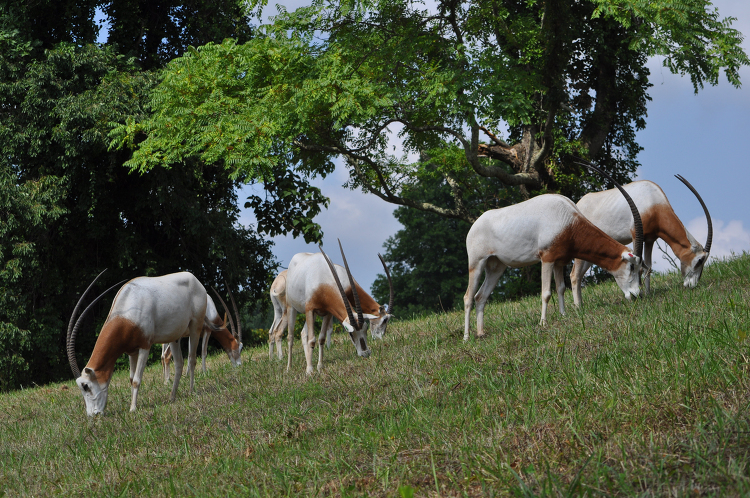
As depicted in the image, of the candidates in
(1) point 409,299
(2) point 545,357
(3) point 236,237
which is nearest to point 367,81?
(3) point 236,237

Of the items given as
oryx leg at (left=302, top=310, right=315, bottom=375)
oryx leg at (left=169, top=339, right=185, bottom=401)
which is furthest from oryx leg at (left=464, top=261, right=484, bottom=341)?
oryx leg at (left=169, top=339, right=185, bottom=401)

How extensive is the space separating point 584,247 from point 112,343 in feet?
21.2

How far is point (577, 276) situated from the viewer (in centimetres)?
1036

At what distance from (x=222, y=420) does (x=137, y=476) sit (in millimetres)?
1520

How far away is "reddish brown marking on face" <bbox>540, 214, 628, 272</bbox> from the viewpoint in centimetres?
876

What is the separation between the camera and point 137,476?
16.4 feet

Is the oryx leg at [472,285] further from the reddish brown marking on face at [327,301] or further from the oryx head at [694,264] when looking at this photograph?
the oryx head at [694,264]

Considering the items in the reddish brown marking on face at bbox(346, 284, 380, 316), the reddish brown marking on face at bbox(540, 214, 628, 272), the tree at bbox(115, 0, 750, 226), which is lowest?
the reddish brown marking on face at bbox(346, 284, 380, 316)

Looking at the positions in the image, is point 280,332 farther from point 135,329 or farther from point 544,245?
point 544,245

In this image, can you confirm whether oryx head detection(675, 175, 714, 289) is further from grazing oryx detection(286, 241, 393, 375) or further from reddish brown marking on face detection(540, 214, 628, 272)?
grazing oryx detection(286, 241, 393, 375)

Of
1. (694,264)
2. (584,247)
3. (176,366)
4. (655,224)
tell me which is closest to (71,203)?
(176,366)

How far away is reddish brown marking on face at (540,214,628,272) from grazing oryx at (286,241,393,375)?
243 cm

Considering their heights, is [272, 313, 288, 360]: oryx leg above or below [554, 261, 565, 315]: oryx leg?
below

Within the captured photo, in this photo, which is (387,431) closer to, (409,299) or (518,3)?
(518,3)
